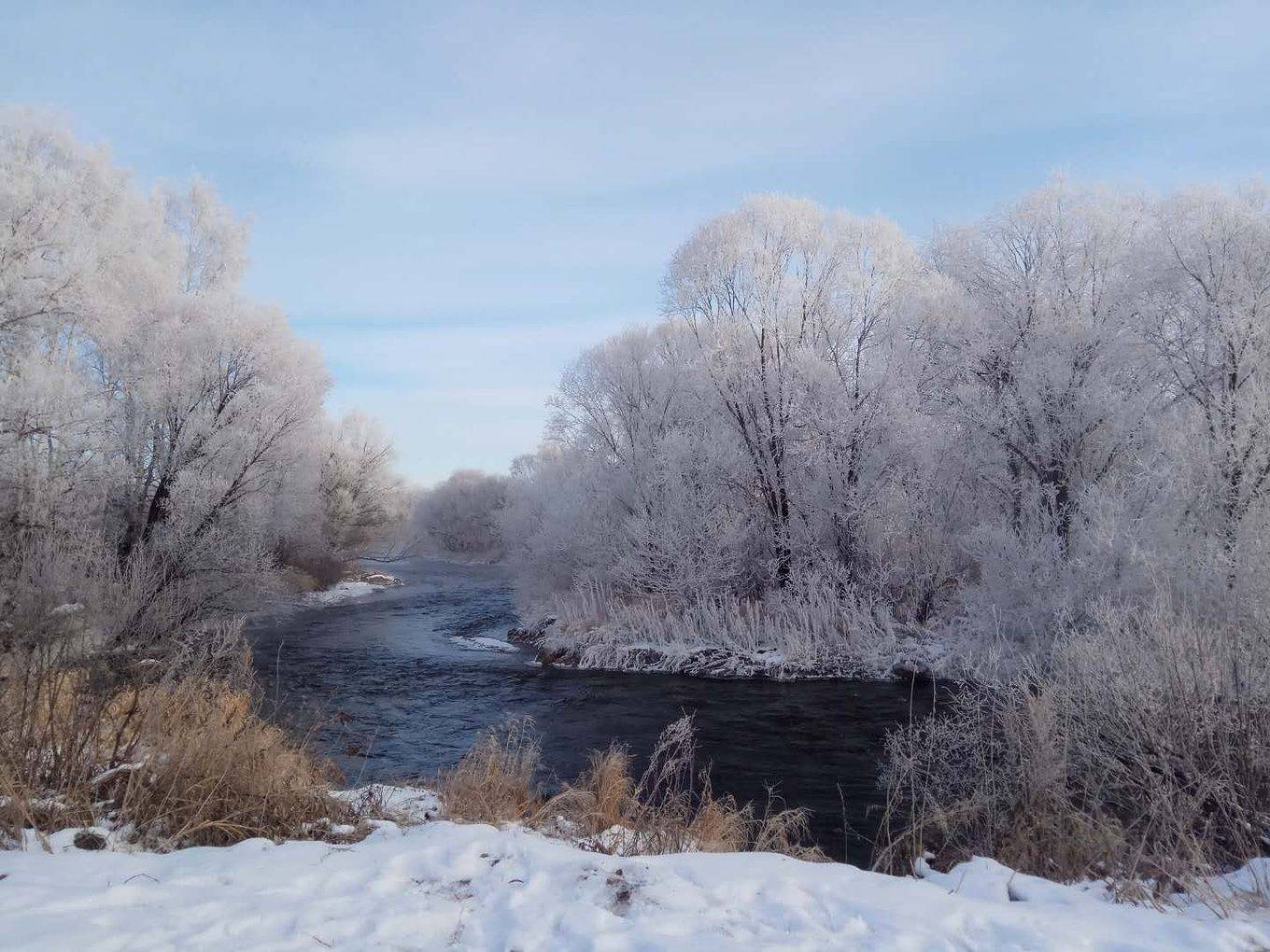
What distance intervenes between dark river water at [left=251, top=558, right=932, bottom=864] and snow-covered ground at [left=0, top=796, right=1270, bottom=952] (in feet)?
11.9

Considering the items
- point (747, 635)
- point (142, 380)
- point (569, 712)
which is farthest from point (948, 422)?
point (142, 380)

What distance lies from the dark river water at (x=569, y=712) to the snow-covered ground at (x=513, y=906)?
11.9ft

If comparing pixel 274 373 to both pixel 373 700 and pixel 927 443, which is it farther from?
pixel 927 443

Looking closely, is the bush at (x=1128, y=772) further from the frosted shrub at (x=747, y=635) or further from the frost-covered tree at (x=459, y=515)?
the frost-covered tree at (x=459, y=515)

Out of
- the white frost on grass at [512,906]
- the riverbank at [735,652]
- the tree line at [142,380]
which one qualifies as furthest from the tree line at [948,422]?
the tree line at [142,380]

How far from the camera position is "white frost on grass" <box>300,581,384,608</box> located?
110 feet

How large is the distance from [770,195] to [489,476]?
61.6 m

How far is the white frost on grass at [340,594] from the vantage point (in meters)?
33.6

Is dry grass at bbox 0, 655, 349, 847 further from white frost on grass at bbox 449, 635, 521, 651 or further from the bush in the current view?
white frost on grass at bbox 449, 635, 521, 651

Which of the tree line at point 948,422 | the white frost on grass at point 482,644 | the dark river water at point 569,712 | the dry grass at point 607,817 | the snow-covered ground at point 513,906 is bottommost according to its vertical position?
the white frost on grass at point 482,644

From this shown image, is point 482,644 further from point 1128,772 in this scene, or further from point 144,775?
point 1128,772

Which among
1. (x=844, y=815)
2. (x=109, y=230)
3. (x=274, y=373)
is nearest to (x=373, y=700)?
(x=844, y=815)

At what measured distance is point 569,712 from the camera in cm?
1512

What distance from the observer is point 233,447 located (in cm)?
2223
